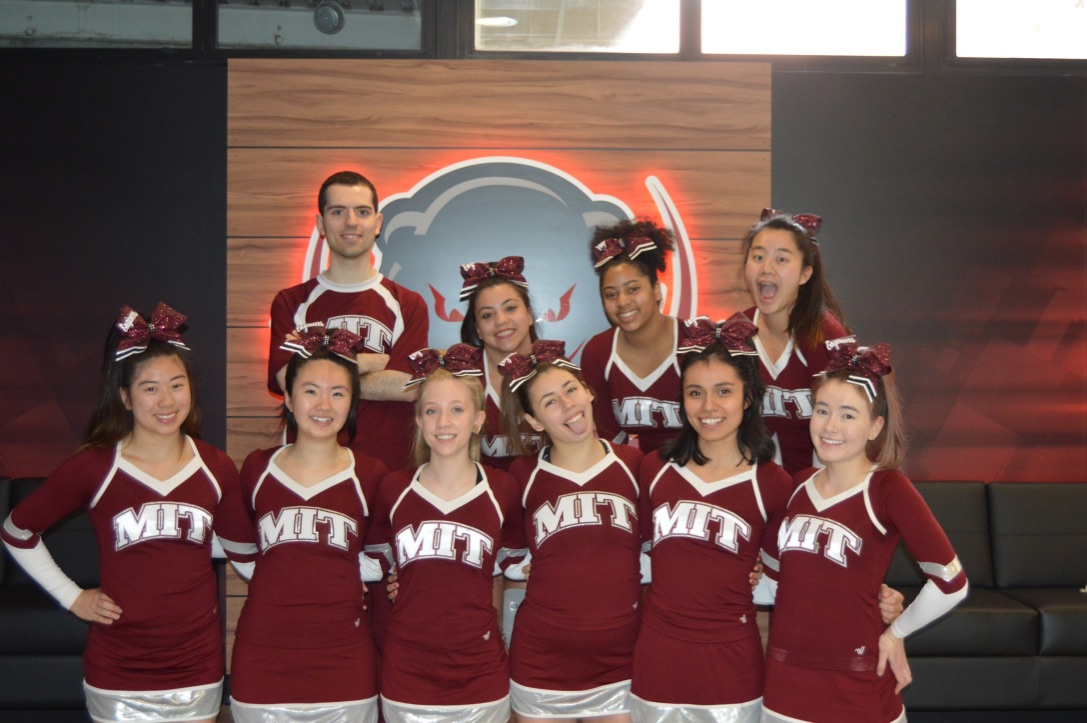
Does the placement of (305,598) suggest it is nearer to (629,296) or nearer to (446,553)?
(446,553)

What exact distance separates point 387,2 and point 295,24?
432 mm

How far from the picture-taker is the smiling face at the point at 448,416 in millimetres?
2594

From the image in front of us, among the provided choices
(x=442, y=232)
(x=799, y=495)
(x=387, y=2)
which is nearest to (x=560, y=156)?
(x=442, y=232)

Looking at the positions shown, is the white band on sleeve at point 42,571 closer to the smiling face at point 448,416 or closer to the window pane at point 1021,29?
the smiling face at point 448,416

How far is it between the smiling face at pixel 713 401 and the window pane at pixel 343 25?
2483mm

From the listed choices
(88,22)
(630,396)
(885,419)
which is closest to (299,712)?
(630,396)

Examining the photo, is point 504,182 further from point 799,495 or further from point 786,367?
point 799,495

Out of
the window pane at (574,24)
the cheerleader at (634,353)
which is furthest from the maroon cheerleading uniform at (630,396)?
the window pane at (574,24)

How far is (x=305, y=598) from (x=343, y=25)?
2885 millimetres

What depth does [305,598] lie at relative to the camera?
247cm

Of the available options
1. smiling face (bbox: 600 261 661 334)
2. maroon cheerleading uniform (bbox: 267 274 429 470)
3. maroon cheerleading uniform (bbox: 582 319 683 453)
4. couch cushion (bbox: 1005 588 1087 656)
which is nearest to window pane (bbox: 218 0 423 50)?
maroon cheerleading uniform (bbox: 267 274 429 470)

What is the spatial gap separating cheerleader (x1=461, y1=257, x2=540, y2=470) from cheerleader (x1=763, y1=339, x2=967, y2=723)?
3.20ft

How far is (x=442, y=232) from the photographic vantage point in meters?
4.21

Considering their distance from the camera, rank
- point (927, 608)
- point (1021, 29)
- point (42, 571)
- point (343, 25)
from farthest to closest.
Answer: point (1021, 29) < point (343, 25) < point (42, 571) < point (927, 608)
